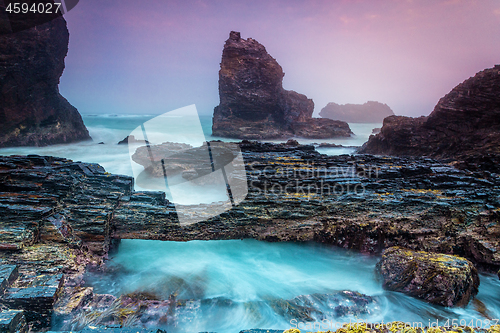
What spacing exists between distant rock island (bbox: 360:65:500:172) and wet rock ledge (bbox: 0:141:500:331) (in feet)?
14.1

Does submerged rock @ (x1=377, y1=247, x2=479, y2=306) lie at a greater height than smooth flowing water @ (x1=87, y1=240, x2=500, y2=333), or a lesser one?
greater

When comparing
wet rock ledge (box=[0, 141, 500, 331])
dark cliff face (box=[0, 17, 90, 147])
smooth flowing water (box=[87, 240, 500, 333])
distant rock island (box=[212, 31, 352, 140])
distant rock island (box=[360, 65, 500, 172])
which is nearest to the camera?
smooth flowing water (box=[87, 240, 500, 333])

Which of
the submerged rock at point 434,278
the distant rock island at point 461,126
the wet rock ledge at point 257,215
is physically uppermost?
the distant rock island at point 461,126

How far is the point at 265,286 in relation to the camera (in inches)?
171

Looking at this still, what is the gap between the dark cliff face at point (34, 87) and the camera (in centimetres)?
1385

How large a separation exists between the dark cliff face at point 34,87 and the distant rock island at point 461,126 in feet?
73.3

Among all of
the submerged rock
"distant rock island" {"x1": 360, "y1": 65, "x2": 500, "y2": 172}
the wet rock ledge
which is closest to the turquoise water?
the submerged rock

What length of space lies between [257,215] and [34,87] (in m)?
19.2

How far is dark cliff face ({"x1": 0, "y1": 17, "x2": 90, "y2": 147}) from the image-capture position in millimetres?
13852

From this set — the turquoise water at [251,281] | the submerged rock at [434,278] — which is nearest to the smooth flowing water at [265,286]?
the turquoise water at [251,281]

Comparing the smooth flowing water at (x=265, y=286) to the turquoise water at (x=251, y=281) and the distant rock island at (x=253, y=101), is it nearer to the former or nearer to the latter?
the turquoise water at (x=251, y=281)

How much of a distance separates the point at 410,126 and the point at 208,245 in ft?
37.9

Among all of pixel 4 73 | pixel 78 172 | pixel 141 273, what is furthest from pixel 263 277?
pixel 4 73

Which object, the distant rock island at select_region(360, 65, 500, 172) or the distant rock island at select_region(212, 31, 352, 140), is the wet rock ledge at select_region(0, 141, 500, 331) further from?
the distant rock island at select_region(212, 31, 352, 140)
